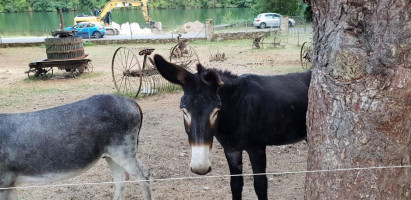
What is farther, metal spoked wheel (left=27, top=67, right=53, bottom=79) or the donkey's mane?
metal spoked wheel (left=27, top=67, right=53, bottom=79)

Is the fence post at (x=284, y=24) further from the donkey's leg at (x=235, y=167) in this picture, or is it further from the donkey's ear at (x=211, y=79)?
the donkey's ear at (x=211, y=79)

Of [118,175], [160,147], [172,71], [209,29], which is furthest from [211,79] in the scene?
[209,29]

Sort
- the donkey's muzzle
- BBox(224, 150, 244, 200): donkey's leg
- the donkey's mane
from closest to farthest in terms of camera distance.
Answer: the donkey's muzzle
the donkey's mane
BBox(224, 150, 244, 200): donkey's leg

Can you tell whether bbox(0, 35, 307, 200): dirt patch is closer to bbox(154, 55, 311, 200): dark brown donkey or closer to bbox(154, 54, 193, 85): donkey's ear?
bbox(154, 55, 311, 200): dark brown donkey

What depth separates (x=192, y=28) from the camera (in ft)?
101

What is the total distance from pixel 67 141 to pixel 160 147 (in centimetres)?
281

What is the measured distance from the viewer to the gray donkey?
3.38 metres

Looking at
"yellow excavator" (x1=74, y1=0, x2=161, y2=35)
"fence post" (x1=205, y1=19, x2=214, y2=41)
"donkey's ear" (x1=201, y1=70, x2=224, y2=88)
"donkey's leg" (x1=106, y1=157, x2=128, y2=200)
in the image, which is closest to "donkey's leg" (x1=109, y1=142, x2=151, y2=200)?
"donkey's leg" (x1=106, y1=157, x2=128, y2=200)

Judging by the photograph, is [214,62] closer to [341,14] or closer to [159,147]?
[159,147]

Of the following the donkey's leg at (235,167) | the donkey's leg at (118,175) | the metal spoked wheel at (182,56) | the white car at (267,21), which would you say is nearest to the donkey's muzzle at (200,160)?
the donkey's leg at (235,167)

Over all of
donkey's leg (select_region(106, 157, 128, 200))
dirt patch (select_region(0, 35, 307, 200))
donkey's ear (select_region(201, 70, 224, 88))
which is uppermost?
donkey's ear (select_region(201, 70, 224, 88))

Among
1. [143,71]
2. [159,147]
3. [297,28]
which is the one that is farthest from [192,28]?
[159,147]

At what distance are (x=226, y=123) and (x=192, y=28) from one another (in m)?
28.1

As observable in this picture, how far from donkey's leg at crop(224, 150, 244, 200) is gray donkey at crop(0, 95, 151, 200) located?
966mm
